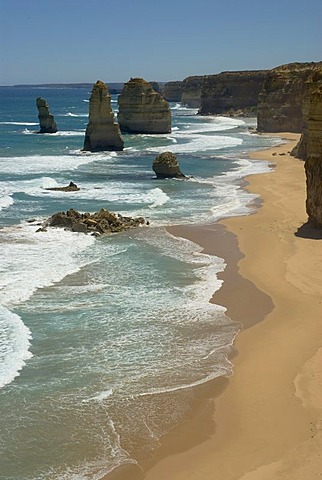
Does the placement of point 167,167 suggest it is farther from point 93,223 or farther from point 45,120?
point 45,120

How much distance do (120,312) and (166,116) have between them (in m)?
58.7

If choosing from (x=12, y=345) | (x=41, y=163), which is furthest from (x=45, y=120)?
(x=12, y=345)

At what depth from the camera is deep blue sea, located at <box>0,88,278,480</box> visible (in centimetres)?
1056

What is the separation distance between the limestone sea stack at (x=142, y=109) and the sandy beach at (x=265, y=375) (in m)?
46.5

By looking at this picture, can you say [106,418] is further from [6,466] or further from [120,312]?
[120,312]

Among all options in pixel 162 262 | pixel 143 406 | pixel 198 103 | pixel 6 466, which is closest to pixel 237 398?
pixel 143 406

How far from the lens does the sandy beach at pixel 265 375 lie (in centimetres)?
978

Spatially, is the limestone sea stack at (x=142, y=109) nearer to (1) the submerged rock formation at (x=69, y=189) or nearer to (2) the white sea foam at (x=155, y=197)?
(1) the submerged rock formation at (x=69, y=189)

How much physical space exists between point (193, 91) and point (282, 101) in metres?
79.2

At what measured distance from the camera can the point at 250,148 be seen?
198ft

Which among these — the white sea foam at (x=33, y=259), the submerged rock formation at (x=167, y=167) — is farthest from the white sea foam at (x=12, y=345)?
the submerged rock formation at (x=167, y=167)

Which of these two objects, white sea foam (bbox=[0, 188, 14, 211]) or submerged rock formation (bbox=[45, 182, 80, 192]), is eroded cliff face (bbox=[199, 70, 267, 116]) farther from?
white sea foam (bbox=[0, 188, 14, 211])

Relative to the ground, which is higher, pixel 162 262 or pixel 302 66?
pixel 302 66

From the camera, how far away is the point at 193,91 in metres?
149
